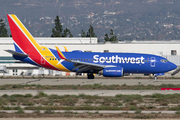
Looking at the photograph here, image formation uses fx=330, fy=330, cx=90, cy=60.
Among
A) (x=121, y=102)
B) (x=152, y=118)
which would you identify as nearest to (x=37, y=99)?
(x=121, y=102)

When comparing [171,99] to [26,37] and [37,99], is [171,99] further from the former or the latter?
[26,37]

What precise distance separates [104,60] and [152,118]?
25.9m

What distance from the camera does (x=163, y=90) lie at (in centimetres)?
2970

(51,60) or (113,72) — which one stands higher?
(51,60)

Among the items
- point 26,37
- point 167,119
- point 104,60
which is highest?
point 26,37

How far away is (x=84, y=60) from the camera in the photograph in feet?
143

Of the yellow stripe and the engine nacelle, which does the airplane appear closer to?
the yellow stripe

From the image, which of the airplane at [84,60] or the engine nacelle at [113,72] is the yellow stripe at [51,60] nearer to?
the airplane at [84,60]

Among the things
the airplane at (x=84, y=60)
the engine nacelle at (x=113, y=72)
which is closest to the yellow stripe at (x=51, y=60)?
the airplane at (x=84, y=60)

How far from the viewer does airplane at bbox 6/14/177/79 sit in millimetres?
42906

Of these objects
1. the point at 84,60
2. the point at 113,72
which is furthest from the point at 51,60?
the point at 113,72

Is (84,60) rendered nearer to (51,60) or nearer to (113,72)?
(51,60)

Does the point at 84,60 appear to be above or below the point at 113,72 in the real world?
above

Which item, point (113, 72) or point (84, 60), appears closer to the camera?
point (113, 72)
